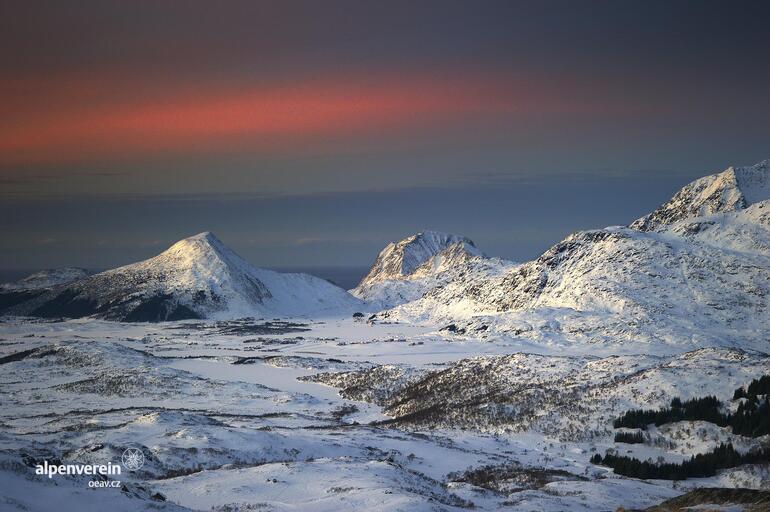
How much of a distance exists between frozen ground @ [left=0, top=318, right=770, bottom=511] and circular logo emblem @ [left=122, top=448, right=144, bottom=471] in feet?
2.09

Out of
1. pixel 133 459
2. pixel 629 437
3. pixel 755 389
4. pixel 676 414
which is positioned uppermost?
pixel 755 389

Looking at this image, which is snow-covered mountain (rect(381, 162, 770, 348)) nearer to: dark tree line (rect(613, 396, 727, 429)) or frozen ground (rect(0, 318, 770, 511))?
frozen ground (rect(0, 318, 770, 511))

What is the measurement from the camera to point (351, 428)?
7375cm

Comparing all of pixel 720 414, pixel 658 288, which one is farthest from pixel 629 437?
pixel 658 288

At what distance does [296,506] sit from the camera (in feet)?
116

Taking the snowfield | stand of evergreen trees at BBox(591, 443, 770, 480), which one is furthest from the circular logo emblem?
stand of evergreen trees at BBox(591, 443, 770, 480)

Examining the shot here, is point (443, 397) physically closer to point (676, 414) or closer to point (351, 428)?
point (351, 428)

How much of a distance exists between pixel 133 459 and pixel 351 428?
3026 centimetres

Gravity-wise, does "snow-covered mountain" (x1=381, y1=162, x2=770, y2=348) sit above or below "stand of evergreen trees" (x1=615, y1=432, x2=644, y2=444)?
above

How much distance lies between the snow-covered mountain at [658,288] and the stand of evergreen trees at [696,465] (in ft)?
277

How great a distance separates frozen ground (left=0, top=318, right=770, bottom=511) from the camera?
124 feet

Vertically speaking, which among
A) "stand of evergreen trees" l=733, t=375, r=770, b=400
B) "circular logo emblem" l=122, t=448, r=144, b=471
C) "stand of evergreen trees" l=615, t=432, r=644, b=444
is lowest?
"stand of evergreen trees" l=615, t=432, r=644, b=444

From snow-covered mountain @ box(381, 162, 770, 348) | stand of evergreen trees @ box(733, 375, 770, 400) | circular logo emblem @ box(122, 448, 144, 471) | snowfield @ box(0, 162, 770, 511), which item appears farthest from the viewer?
snow-covered mountain @ box(381, 162, 770, 348)

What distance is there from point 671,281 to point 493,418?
98.9 metres
